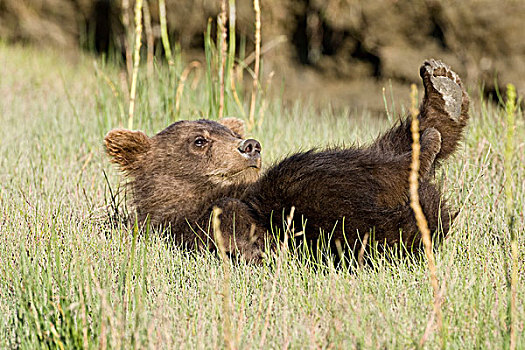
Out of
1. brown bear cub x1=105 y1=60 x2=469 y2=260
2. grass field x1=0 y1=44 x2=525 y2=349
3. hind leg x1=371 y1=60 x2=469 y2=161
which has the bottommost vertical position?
grass field x1=0 y1=44 x2=525 y2=349

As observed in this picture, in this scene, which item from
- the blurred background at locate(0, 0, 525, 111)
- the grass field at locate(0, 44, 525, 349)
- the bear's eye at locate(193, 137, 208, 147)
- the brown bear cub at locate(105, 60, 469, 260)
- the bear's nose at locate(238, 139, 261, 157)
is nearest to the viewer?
the grass field at locate(0, 44, 525, 349)

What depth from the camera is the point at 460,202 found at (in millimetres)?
3902

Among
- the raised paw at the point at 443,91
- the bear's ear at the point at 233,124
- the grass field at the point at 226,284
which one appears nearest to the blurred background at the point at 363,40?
the grass field at the point at 226,284

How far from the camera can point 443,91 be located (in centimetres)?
378

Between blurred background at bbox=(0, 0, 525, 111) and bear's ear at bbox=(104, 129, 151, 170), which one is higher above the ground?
blurred background at bbox=(0, 0, 525, 111)

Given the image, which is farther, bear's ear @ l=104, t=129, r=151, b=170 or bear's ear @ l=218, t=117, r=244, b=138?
bear's ear @ l=218, t=117, r=244, b=138

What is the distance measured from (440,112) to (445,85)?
16cm

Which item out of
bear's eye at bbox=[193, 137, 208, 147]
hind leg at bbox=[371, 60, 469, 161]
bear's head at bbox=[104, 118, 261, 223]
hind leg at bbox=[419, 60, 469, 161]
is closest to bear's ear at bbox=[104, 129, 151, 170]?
bear's head at bbox=[104, 118, 261, 223]

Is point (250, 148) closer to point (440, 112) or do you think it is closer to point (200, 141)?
A: point (200, 141)

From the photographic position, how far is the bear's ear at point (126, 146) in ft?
13.4

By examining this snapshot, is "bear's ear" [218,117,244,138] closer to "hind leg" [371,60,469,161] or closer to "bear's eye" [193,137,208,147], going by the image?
"bear's eye" [193,137,208,147]

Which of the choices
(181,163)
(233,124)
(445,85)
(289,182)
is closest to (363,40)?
(233,124)

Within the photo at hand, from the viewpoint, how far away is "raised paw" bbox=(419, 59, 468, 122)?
378 centimetres

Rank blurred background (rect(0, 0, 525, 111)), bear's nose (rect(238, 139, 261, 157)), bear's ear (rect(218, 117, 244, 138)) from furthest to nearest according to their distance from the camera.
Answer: blurred background (rect(0, 0, 525, 111)) → bear's ear (rect(218, 117, 244, 138)) → bear's nose (rect(238, 139, 261, 157))
